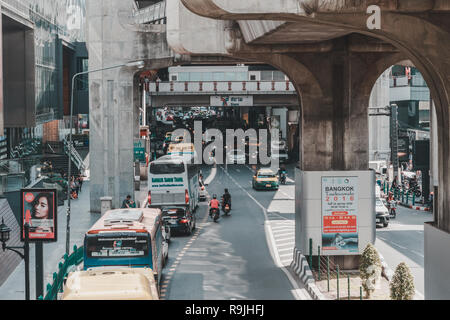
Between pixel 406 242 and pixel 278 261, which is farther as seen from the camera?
pixel 406 242

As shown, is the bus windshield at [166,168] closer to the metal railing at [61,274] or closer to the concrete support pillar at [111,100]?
the concrete support pillar at [111,100]

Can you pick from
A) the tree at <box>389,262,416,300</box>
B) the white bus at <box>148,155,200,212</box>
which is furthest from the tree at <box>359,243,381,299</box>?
the white bus at <box>148,155,200,212</box>

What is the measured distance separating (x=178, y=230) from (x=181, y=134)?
5902 centimetres

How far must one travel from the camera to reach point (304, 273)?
21.5m

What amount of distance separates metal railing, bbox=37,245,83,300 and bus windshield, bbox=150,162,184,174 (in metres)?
10.5

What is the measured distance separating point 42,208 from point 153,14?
5300 centimetres

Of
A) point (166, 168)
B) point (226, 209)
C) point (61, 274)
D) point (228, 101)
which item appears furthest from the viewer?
point (228, 101)

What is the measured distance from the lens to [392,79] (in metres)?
76.5

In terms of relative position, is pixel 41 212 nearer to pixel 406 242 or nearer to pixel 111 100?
pixel 406 242

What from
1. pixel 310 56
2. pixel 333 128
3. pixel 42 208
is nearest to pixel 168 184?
pixel 333 128

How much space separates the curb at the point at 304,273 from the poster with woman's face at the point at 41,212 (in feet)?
23.1

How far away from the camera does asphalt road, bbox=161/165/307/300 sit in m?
20.3

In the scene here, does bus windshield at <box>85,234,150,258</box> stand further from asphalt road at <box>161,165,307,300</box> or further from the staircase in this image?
the staircase

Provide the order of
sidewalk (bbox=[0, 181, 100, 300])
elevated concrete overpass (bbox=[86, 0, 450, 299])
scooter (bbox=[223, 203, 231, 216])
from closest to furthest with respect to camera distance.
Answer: elevated concrete overpass (bbox=[86, 0, 450, 299]) < sidewalk (bbox=[0, 181, 100, 300]) < scooter (bbox=[223, 203, 231, 216])
